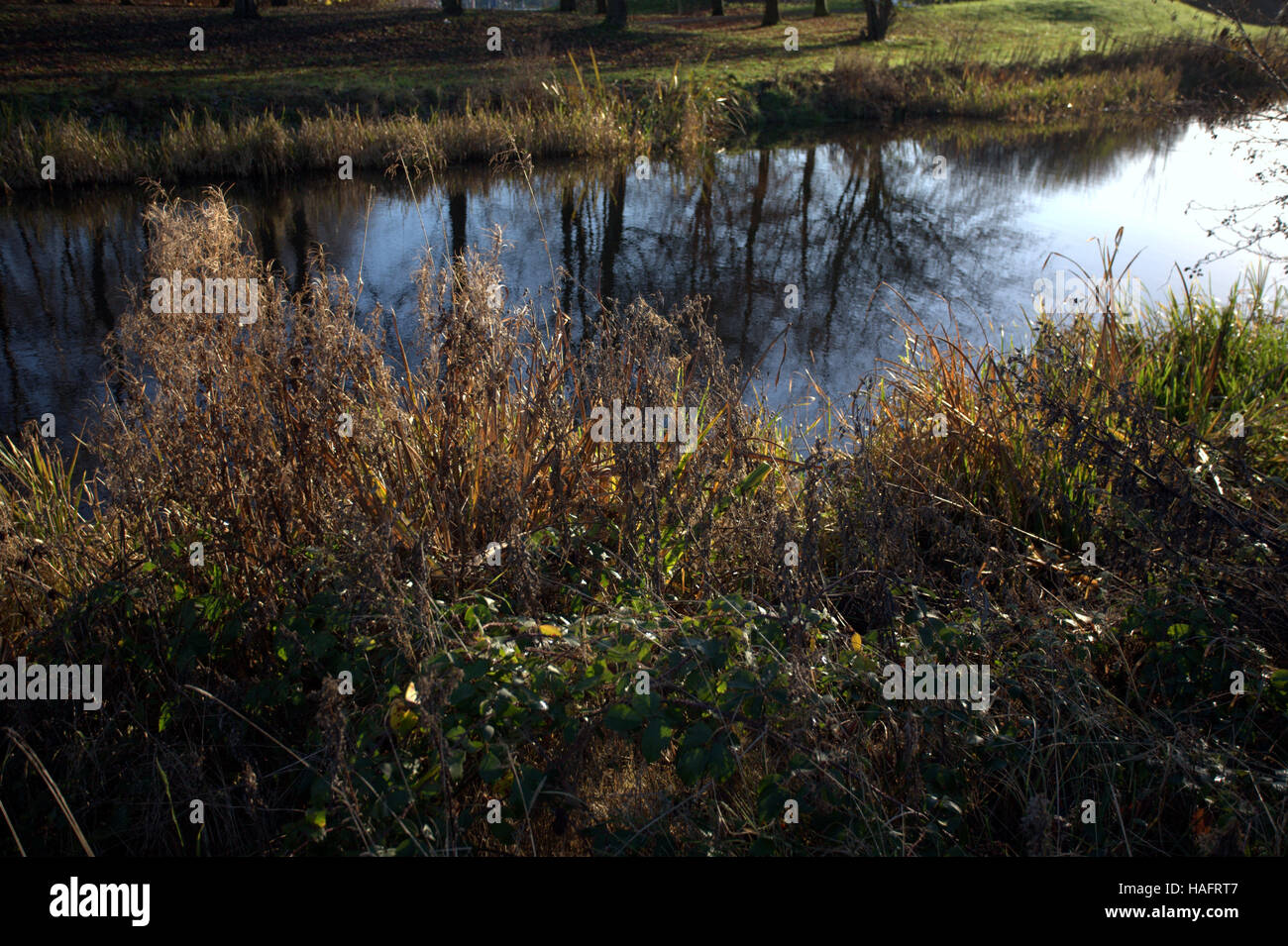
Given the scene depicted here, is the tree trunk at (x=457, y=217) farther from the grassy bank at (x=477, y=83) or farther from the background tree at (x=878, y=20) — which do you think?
the background tree at (x=878, y=20)

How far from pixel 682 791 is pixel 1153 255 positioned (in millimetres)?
8890

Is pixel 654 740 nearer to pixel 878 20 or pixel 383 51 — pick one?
pixel 383 51

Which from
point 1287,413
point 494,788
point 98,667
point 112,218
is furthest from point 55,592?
point 112,218

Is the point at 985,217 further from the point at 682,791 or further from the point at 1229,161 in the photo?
the point at 682,791

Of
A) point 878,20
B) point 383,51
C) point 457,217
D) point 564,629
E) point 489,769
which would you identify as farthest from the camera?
point 878,20

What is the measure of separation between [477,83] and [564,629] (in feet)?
51.9

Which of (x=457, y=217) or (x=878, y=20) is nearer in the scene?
(x=457, y=217)

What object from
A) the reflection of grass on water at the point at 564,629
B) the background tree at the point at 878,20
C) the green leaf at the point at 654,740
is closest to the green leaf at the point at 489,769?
the reflection of grass on water at the point at 564,629

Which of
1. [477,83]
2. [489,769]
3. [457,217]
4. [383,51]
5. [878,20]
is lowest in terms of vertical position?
[489,769]

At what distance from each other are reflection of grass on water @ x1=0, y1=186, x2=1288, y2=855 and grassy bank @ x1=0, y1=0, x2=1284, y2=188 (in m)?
8.03

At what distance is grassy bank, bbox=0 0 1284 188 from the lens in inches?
478

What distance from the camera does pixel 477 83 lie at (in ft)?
52.2

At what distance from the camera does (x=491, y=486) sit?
2975 mm

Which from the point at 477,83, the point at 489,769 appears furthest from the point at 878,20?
the point at 489,769
